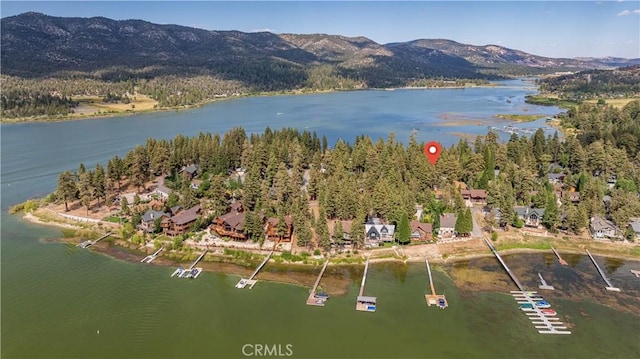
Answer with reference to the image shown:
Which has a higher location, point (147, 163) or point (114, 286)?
point (147, 163)

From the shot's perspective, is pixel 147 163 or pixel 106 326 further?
pixel 147 163

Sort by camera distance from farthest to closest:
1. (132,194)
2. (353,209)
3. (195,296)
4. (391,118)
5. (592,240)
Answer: (391,118) → (132,194) → (353,209) → (592,240) → (195,296)

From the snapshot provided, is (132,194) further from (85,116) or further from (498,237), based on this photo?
(85,116)

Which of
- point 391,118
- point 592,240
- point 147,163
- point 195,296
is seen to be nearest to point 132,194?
point 147,163

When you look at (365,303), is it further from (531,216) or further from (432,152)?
(432,152)

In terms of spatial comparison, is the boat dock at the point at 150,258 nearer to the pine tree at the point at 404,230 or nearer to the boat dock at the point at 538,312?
the pine tree at the point at 404,230

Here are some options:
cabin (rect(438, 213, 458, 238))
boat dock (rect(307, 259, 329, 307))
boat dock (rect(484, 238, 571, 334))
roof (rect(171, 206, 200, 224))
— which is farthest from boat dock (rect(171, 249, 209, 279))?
boat dock (rect(484, 238, 571, 334))
